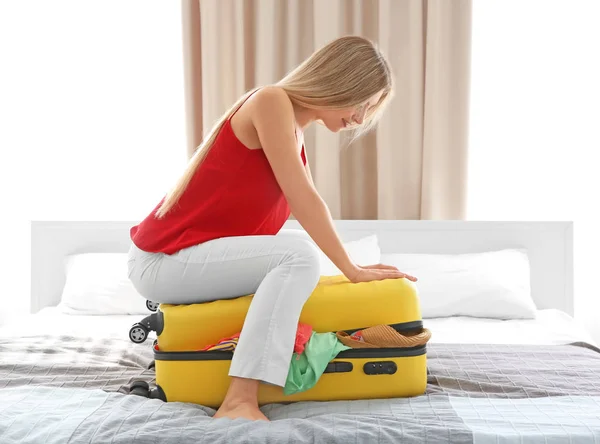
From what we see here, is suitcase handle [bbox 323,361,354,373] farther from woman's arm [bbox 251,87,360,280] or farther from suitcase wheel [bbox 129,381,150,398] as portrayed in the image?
suitcase wheel [bbox 129,381,150,398]

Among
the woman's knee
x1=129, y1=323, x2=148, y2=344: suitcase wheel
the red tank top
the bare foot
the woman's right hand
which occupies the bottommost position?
the bare foot

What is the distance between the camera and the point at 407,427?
1.38 m

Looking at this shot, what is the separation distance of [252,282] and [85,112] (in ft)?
7.63

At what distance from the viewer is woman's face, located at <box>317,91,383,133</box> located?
1.78 m

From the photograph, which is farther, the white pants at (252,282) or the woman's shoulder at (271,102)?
the woman's shoulder at (271,102)

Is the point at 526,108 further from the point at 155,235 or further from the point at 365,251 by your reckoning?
the point at 155,235

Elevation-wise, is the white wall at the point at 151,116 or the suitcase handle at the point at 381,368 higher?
the white wall at the point at 151,116

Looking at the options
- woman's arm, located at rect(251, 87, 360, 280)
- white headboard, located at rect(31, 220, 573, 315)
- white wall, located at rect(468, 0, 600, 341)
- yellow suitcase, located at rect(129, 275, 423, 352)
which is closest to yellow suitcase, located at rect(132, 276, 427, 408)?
yellow suitcase, located at rect(129, 275, 423, 352)

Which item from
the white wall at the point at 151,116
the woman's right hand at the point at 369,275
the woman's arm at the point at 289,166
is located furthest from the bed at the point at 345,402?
the white wall at the point at 151,116

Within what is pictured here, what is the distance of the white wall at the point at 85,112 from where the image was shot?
362 centimetres

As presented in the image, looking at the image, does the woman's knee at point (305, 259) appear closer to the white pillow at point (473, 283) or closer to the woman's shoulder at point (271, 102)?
the woman's shoulder at point (271, 102)

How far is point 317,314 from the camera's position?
5.49 ft

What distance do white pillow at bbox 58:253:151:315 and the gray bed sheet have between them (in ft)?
2.87

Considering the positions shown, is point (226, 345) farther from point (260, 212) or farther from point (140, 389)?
point (260, 212)
